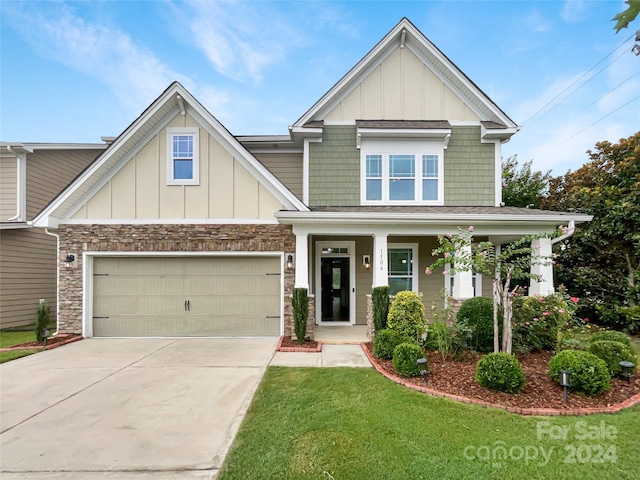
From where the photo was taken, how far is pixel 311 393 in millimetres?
4684

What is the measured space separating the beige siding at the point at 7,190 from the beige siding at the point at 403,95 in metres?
10.5

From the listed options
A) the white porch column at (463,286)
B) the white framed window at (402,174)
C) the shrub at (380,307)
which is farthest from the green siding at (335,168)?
the white porch column at (463,286)

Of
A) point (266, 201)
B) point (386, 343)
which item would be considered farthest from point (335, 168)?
point (386, 343)

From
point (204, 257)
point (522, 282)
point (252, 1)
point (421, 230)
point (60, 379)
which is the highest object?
point (252, 1)

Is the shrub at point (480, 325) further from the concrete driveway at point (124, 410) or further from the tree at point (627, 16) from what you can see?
the tree at point (627, 16)

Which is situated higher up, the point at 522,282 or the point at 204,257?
the point at 204,257

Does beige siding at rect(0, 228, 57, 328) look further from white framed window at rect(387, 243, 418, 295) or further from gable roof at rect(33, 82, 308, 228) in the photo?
white framed window at rect(387, 243, 418, 295)

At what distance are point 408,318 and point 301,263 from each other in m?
2.85

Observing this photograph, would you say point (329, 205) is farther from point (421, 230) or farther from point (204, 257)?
point (204, 257)

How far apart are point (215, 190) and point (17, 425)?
577cm

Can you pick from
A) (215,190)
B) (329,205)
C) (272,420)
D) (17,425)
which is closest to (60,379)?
(17,425)

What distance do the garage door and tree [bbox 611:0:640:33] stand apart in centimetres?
766

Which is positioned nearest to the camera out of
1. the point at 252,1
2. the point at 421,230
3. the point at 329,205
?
the point at 421,230

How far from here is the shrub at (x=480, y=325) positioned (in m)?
6.34
